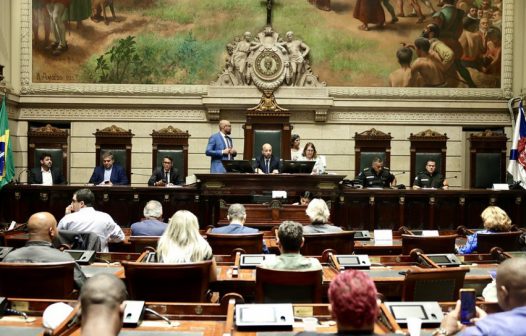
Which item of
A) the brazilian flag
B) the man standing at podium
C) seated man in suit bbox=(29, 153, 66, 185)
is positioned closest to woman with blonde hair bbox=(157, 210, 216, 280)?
the man standing at podium

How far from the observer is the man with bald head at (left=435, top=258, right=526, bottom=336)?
2.40 metres

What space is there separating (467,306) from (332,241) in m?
2.82

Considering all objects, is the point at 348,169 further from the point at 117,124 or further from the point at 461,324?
the point at 461,324

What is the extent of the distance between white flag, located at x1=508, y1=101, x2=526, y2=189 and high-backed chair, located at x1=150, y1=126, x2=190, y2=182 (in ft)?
21.4

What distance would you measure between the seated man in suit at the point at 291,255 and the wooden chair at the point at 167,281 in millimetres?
513

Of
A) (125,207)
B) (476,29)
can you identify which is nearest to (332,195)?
(125,207)

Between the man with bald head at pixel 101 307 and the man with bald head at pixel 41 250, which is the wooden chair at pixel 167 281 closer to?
the man with bald head at pixel 41 250

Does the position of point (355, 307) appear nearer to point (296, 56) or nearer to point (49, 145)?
point (296, 56)

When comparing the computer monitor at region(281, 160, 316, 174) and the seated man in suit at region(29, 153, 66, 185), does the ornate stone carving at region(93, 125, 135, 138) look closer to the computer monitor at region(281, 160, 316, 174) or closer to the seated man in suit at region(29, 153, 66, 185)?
the seated man in suit at region(29, 153, 66, 185)

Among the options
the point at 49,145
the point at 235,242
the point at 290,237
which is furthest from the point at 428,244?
the point at 49,145

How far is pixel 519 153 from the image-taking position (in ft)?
39.1

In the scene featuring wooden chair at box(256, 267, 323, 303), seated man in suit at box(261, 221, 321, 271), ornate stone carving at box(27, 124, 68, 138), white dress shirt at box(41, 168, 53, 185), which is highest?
ornate stone carving at box(27, 124, 68, 138)

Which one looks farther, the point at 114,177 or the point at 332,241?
the point at 114,177

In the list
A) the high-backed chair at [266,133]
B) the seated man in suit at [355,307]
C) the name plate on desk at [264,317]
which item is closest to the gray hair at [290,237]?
the name plate on desk at [264,317]
